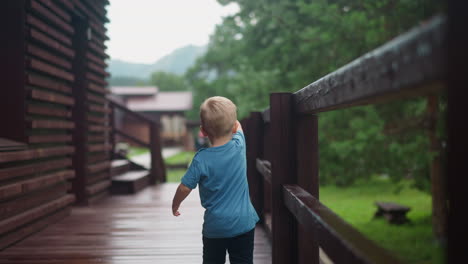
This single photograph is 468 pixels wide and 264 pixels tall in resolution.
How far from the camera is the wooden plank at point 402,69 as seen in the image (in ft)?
2.54

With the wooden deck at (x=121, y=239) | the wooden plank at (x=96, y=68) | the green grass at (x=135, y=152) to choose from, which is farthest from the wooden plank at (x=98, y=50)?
the green grass at (x=135, y=152)

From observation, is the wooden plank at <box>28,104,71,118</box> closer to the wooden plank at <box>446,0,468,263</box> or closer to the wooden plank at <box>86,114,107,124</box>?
the wooden plank at <box>86,114,107,124</box>

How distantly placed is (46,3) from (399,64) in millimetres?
4330

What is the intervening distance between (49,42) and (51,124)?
802mm

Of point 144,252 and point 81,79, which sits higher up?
point 81,79

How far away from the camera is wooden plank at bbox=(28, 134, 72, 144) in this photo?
4.31 meters

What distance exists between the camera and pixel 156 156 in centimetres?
908

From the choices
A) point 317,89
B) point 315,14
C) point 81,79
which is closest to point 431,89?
point 317,89

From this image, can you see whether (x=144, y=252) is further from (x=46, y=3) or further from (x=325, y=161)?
(x=325, y=161)

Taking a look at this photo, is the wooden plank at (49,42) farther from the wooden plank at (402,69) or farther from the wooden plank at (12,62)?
the wooden plank at (402,69)

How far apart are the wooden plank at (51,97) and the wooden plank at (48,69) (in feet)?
0.65

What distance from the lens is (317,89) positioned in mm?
1759

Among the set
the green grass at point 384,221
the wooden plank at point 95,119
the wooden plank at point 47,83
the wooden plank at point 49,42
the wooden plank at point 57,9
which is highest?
the wooden plank at point 57,9

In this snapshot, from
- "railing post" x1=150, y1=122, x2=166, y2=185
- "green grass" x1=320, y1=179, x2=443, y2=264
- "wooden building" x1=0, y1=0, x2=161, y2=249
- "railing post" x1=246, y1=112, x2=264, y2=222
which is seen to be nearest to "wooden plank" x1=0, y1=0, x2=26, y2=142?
"wooden building" x1=0, y1=0, x2=161, y2=249
